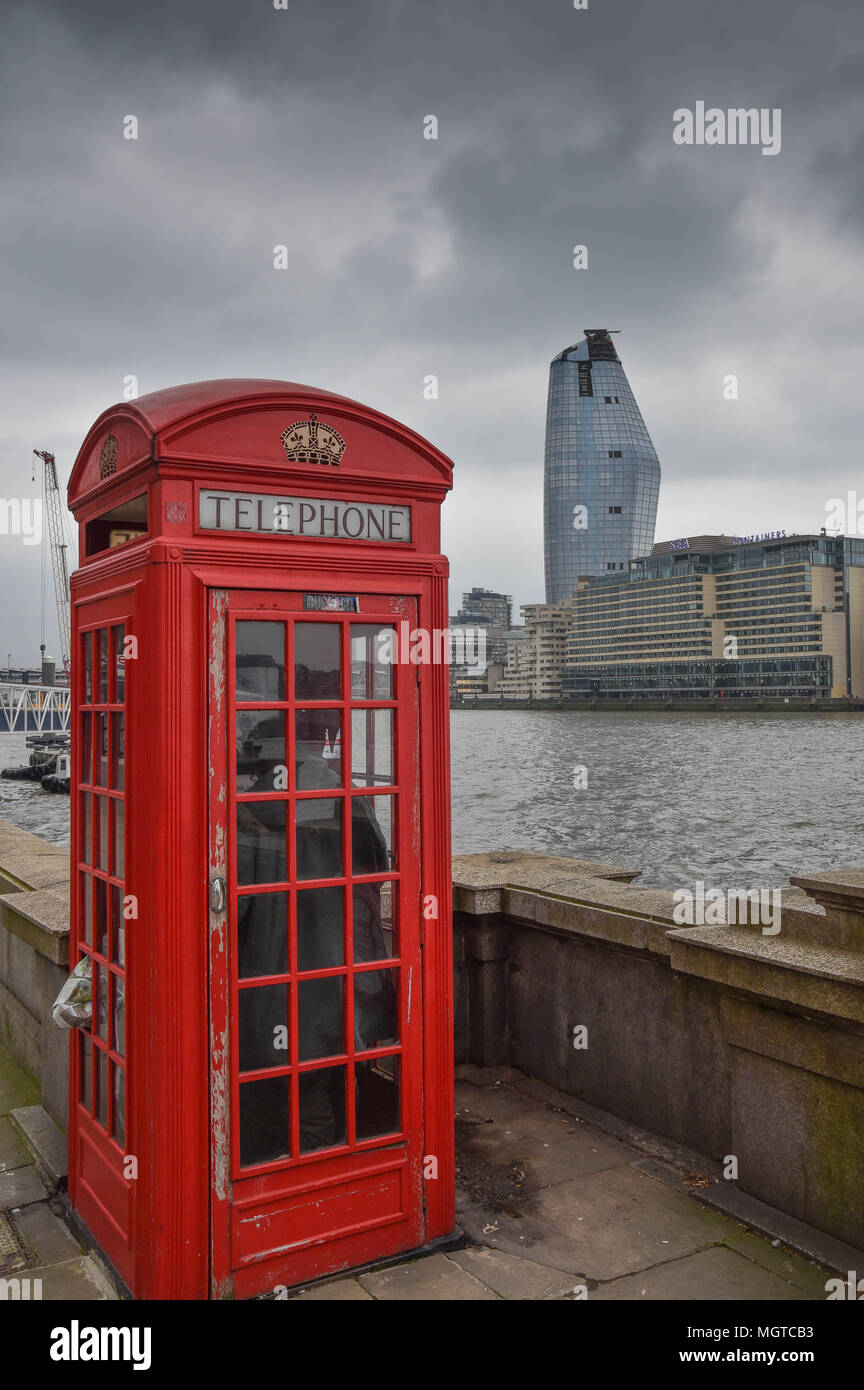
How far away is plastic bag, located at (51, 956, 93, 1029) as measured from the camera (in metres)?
3.83

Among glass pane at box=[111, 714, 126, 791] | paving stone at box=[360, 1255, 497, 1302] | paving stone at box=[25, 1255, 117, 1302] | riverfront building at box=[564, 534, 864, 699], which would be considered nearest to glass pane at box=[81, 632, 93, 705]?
glass pane at box=[111, 714, 126, 791]

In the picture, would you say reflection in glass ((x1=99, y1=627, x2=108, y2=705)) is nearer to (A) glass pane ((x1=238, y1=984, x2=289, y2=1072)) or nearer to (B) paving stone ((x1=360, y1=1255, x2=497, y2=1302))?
(A) glass pane ((x1=238, y1=984, x2=289, y2=1072))

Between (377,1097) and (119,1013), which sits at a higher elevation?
(119,1013)

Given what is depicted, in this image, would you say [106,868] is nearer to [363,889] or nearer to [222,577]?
[363,889]

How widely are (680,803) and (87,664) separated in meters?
42.6

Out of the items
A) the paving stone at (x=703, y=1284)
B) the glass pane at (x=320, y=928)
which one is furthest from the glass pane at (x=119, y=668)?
the paving stone at (x=703, y=1284)

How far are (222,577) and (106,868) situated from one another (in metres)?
1.23

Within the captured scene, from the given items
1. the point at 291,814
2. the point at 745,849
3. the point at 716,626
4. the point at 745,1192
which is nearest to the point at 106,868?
the point at 291,814

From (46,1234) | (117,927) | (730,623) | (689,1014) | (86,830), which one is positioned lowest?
(46,1234)

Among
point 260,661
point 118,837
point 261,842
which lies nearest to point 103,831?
point 118,837

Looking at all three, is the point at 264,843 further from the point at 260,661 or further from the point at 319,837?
the point at 260,661

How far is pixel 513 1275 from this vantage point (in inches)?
136

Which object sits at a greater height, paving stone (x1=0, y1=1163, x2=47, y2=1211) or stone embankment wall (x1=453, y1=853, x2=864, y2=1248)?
stone embankment wall (x1=453, y1=853, x2=864, y2=1248)

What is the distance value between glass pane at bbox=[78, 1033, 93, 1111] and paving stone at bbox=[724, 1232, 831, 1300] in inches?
95.4
